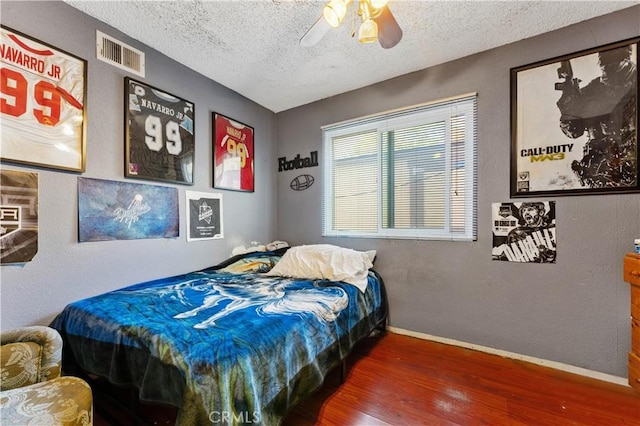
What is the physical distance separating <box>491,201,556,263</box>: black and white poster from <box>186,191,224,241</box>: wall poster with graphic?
252 centimetres

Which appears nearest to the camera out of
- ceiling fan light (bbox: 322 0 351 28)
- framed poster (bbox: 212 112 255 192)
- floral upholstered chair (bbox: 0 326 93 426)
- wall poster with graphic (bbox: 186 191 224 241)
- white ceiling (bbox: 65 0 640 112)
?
floral upholstered chair (bbox: 0 326 93 426)

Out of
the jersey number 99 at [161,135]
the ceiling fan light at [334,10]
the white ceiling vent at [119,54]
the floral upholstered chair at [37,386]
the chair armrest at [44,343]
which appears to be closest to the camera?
the floral upholstered chair at [37,386]

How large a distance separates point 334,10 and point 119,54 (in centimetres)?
169

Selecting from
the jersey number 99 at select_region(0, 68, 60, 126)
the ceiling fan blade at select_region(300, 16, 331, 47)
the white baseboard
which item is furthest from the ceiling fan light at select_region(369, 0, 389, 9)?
the white baseboard

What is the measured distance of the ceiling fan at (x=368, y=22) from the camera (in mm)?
1347

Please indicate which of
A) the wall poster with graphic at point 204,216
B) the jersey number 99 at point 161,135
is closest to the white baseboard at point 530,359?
the wall poster with graphic at point 204,216

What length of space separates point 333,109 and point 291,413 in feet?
9.18

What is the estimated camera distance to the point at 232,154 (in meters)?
2.83

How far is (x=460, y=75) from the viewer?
2320 millimetres

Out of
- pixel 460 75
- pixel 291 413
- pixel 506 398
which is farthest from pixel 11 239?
pixel 460 75

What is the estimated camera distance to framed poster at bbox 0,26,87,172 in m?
1.48

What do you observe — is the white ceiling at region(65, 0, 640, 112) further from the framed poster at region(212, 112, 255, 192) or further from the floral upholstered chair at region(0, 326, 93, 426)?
the floral upholstered chair at region(0, 326, 93, 426)

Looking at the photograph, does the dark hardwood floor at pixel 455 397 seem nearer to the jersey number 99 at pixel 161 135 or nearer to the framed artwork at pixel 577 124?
the framed artwork at pixel 577 124

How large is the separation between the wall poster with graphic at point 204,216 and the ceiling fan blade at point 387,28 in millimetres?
1993
